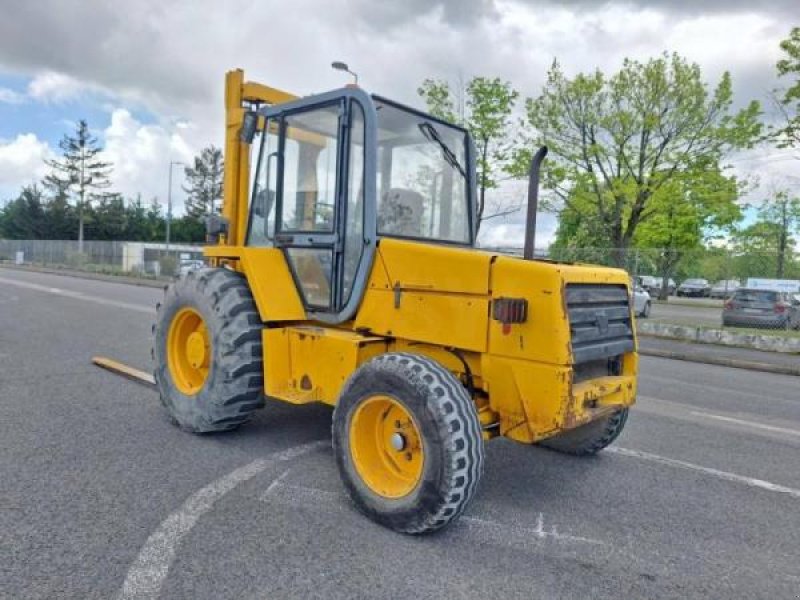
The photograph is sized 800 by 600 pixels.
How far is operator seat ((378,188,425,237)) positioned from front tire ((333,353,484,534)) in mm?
1181

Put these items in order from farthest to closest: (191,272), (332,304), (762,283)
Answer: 1. (762,283)
2. (191,272)
3. (332,304)

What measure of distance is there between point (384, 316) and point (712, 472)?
298 cm

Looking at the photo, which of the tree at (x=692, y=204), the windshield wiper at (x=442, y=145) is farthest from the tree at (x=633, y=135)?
the windshield wiper at (x=442, y=145)

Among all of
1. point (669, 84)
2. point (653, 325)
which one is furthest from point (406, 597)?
point (669, 84)

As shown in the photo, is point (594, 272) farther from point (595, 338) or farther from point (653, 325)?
point (653, 325)

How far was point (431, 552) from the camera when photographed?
3.34m

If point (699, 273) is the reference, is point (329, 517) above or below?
below

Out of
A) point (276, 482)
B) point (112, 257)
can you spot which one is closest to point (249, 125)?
point (276, 482)

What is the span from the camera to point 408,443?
148 inches

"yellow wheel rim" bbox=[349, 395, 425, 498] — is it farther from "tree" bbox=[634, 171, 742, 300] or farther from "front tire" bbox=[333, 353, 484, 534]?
"tree" bbox=[634, 171, 742, 300]

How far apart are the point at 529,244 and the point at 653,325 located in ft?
43.6

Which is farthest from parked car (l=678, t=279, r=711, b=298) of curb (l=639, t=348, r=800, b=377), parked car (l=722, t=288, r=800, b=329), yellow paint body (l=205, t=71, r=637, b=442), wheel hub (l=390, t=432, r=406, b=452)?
wheel hub (l=390, t=432, r=406, b=452)

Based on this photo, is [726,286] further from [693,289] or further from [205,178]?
[205,178]

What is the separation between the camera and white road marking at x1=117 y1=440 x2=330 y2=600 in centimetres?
288
